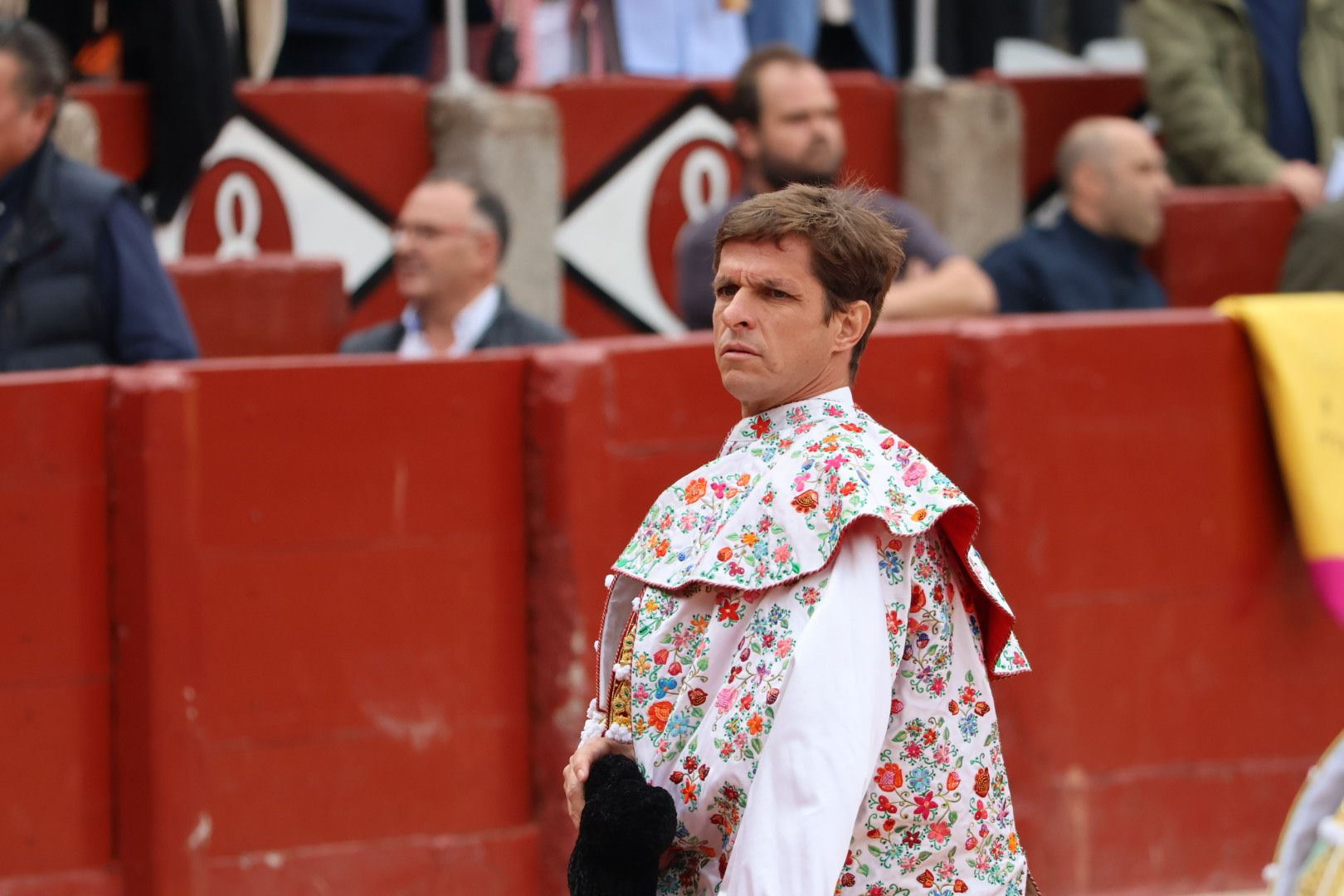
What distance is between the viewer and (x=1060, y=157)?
7215mm

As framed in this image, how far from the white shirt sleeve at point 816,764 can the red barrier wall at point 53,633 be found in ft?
9.45

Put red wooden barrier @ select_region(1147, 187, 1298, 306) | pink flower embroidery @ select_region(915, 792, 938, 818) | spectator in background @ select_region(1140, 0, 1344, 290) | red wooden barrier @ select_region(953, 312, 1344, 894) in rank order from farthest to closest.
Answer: spectator in background @ select_region(1140, 0, 1344, 290), red wooden barrier @ select_region(1147, 187, 1298, 306), red wooden barrier @ select_region(953, 312, 1344, 894), pink flower embroidery @ select_region(915, 792, 938, 818)

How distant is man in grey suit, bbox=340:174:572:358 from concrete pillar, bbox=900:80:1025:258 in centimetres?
288

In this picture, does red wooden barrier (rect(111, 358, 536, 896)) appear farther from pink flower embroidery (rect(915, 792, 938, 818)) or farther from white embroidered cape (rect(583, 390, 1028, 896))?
pink flower embroidery (rect(915, 792, 938, 818))

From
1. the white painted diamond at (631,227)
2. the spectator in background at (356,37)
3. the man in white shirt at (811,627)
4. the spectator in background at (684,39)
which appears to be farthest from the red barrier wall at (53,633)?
the spectator in background at (684,39)

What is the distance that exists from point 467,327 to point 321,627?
4.10ft

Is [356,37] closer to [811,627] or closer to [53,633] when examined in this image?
[53,633]

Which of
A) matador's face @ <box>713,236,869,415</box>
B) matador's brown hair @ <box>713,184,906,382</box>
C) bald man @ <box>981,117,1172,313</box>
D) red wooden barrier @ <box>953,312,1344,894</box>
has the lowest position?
red wooden barrier @ <box>953,312,1344,894</box>

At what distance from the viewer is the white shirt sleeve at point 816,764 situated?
243 centimetres

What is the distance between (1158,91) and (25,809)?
4.69 m

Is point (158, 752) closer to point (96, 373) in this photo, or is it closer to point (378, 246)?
point (96, 373)

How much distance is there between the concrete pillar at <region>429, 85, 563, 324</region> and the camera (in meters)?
7.90

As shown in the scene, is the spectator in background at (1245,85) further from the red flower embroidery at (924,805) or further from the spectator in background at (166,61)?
the red flower embroidery at (924,805)

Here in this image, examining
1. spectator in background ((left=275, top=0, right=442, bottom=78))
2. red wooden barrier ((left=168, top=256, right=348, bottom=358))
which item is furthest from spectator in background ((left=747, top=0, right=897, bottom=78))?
red wooden barrier ((left=168, top=256, right=348, bottom=358))
